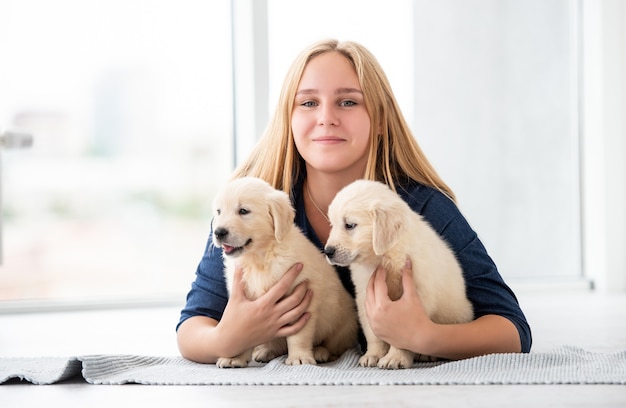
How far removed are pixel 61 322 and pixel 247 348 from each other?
2.06 metres

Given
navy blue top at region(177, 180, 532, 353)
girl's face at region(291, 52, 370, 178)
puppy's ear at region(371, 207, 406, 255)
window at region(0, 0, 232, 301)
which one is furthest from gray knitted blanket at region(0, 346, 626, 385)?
window at region(0, 0, 232, 301)

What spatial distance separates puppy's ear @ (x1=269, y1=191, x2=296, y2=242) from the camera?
2137 mm

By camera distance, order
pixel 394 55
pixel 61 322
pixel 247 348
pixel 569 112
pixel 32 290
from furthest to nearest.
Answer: pixel 569 112 < pixel 394 55 < pixel 32 290 < pixel 61 322 < pixel 247 348

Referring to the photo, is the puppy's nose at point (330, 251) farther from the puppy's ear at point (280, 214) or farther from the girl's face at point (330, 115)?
the girl's face at point (330, 115)

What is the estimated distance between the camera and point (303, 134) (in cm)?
246

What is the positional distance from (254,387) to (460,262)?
750 mm

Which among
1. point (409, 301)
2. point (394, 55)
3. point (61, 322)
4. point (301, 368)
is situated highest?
point (394, 55)

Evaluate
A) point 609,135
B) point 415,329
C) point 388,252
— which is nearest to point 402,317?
point 415,329

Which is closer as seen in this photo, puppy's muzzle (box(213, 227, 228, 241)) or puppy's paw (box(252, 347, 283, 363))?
puppy's muzzle (box(213, 227, 228, 241))

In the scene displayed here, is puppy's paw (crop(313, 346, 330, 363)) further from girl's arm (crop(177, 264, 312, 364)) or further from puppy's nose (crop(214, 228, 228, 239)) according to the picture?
puppy's nose (crop(214, 228, 228, 239))

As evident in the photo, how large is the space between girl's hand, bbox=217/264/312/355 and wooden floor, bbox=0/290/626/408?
0.69ft

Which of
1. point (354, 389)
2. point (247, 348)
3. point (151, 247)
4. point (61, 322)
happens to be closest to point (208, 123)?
point (151, 247)

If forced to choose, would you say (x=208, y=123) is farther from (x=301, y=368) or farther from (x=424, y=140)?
(x=301, y=368)

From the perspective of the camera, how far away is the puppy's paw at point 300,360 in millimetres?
2125
